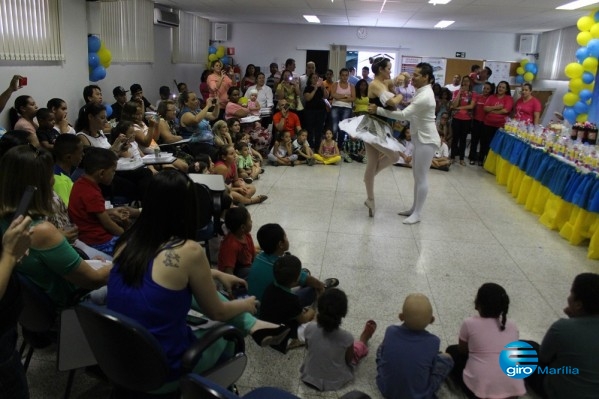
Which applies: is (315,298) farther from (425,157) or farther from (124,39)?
(124,39)

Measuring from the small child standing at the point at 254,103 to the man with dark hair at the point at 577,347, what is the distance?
21.0 feet

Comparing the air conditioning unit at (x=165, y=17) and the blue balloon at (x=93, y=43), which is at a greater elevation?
the air conditioning unit at (x=165, y=17)

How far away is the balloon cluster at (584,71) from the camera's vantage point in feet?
21.5

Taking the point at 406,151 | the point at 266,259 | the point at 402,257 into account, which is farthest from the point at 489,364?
the point at 406,151

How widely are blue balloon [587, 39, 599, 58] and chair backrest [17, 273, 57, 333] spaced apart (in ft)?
23.2

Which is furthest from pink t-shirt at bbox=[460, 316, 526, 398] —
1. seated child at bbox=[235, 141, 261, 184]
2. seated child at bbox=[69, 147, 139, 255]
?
seated child at bbox=[235, 141, 261, 184]

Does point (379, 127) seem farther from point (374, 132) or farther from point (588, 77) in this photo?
point (588, 77)

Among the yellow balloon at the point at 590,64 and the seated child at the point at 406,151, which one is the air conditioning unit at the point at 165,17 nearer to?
the seated child at the point at 406,151

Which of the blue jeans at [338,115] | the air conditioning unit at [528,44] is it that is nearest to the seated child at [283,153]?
the blue jeans at [338,115]

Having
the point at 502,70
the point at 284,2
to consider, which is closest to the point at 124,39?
the point at 284,2

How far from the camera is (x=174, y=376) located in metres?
1.56

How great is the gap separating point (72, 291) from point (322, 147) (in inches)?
234

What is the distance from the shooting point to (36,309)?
1.89 m

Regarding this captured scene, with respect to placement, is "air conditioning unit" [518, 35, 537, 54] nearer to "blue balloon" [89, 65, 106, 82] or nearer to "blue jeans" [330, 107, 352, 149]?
"blue jeans" [330, 107, 352, 149]
